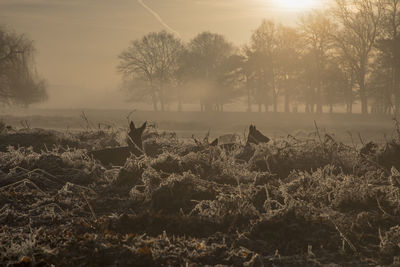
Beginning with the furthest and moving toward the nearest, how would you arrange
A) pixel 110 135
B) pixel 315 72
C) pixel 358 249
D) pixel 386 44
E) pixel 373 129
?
1. pixel 315 72
2. pixel 386 44
3. pixel 373 129
4. pixel 110 135
5. pixel 358 249

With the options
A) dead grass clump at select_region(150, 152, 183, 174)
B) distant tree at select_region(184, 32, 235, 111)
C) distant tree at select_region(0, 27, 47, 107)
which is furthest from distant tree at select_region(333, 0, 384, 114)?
dead grass clump at select_region(150, 152, 183, 174)

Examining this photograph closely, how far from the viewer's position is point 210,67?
175 ft

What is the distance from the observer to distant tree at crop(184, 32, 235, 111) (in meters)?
51.7

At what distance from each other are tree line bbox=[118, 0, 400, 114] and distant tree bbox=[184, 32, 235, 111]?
0.11 m

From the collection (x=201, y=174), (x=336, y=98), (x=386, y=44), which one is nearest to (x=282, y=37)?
(x=336, y=98)

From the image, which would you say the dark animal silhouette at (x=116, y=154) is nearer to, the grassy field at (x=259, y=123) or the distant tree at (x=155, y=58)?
the grassy field at (x=259, y=123)

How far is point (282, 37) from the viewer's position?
49531mm

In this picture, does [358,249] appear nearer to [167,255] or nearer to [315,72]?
[167,255]

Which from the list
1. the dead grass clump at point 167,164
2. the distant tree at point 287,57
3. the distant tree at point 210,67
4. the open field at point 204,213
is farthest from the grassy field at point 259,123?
the dead grass clump at point 167,164

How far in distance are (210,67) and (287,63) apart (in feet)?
30.1

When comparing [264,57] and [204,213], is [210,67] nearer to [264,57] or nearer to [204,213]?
[264,57]

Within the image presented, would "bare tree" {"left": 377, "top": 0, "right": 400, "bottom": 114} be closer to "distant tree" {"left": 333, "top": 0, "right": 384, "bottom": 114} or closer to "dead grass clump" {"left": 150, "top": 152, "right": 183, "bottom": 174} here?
"distant tree" {"left": 333, "top": 0, "right": 384, "bottom": 114}

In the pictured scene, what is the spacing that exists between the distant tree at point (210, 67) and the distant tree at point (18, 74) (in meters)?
20.9

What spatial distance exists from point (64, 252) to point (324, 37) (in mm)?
42686
